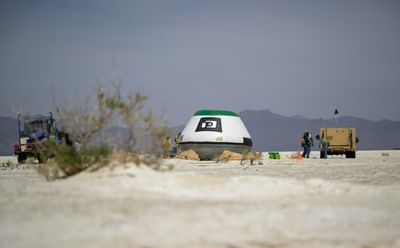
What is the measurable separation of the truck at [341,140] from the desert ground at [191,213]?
25493mm

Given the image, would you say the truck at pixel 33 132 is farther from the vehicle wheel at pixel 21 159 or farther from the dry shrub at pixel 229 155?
the dry shrub at pixel 229 155

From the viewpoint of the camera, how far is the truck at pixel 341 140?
33.9m

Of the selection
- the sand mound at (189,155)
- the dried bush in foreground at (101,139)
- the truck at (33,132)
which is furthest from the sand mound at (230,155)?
the dried bush in foreground at (101,139)

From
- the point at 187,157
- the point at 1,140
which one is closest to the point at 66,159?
the point at 187,157

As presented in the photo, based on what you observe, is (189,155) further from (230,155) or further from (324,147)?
(324,147)

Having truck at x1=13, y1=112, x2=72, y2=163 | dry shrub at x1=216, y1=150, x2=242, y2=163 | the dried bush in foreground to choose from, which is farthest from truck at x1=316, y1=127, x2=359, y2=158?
the dried bush in foreground

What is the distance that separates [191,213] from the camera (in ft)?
21.1

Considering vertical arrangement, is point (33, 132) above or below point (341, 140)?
above

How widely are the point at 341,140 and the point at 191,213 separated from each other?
96.0ft

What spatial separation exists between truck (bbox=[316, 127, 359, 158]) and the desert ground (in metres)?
25.5

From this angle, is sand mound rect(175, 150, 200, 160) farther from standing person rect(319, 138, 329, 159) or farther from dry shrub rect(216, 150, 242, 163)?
standing person rect(319, 138, 329, 159)

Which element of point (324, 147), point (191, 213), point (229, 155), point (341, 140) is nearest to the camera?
point (191, 213)

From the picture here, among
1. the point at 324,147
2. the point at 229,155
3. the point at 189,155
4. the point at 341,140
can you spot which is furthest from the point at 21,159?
the point at 341,140

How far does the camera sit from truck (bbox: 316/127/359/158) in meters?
33.9
